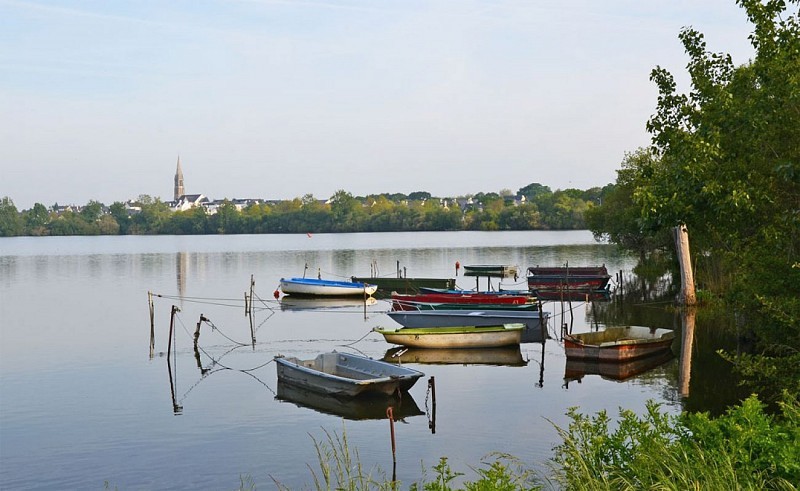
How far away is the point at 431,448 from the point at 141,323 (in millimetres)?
27982

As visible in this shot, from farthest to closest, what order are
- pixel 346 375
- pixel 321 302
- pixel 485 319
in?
pixel 321 302, pixel 485 319, pixel 346 375

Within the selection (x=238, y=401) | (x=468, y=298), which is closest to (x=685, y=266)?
(x=468, y=298)

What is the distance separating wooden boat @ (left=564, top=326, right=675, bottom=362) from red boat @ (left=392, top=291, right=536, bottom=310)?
48.5 ft

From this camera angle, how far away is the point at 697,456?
10.1 metres

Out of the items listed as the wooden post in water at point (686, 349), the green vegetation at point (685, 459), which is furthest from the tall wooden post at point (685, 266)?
the green vegetation at point (685, 459)

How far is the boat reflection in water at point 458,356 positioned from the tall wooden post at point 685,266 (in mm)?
11132

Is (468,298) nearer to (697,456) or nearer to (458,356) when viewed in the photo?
(458,356)

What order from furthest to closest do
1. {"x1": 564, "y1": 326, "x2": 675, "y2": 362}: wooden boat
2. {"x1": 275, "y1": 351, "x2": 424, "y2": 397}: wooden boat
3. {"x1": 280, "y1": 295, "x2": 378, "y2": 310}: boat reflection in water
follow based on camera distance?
{"x1": 280, "y1": 295, "x2": 378, "y2": 310}: boat reflection in water, {"x1": 564, "y1": 326, "x2": 675, "y2": 362}: wooden boat, {"x1": 275, "y1": 351, "x2": 424, "y2": 397}: wooden boat

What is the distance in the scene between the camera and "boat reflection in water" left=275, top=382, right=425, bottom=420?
22.7 m

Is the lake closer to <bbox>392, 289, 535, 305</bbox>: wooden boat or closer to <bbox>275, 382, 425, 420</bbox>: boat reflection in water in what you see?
<bbox>275, 382, 425, 420</bbox>: boat reflection in water

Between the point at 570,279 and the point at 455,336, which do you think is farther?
the point at 570,279

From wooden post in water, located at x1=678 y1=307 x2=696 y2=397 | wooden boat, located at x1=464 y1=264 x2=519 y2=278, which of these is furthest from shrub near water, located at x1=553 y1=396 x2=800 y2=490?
wooden boat, located at x1=464 y1=264 x2=519 y2=278

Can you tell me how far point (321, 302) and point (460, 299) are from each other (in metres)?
12.9

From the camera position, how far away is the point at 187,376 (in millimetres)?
29047
